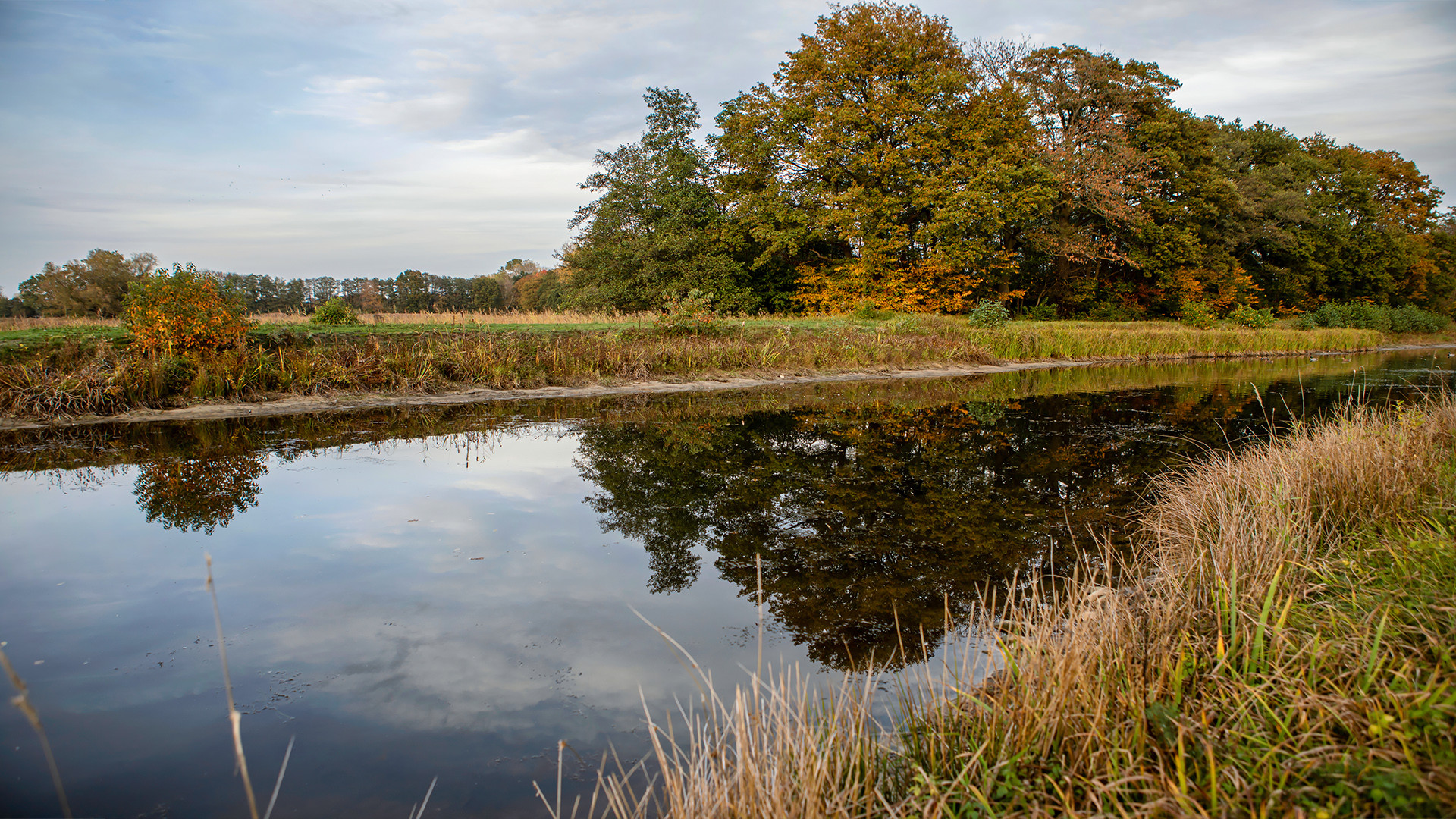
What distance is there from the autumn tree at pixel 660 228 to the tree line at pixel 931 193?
0.31ft

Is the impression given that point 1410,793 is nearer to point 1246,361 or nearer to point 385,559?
point 385,559

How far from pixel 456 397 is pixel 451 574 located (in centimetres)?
851

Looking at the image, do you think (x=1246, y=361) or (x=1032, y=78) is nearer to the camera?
(x=1246, y=361)

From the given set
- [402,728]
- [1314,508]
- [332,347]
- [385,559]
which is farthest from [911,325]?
[402,728]

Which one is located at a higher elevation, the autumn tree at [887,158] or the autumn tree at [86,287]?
the autumn tree at [887,158]

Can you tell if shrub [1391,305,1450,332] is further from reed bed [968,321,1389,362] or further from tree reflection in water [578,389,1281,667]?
tree reflection in water [578,389,1281,667]

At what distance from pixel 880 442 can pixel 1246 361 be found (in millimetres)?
22695

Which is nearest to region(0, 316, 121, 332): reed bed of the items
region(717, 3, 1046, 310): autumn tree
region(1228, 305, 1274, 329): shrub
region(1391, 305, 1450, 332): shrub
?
region(717, 3, 1046, 310): autumn tree

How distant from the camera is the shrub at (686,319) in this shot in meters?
16.7

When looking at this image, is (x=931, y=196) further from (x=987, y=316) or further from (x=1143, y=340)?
(x=1143, y=340)

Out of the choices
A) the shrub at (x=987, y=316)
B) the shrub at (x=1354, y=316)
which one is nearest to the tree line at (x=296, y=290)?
the shrub at (x=987, y=316)

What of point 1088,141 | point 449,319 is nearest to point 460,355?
point 449,319

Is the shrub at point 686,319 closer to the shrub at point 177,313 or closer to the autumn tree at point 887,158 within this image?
the shrub at point 177,313

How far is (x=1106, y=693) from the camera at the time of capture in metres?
2.40
